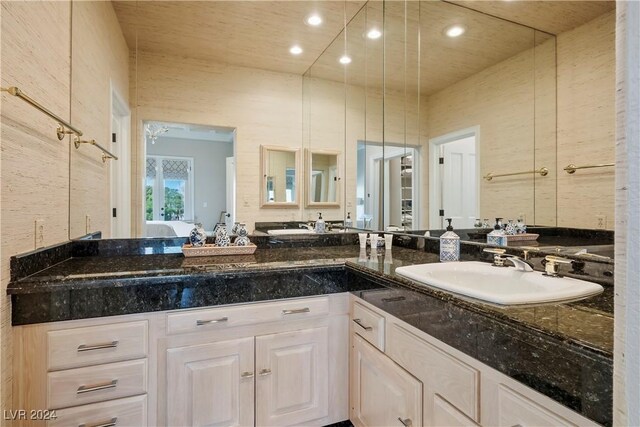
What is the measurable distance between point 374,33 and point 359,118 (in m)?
0.65

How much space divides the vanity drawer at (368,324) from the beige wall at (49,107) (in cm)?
136

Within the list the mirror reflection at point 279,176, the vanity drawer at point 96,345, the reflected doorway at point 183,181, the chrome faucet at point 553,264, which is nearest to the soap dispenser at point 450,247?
the chrome faucet at point 553,264

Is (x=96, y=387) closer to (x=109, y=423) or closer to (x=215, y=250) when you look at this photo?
(x=109, y=423)

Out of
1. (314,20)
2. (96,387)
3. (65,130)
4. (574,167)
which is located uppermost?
(314,20)

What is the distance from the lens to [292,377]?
1561 millimetres

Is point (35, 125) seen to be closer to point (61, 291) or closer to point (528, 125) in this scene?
point (61, 291)

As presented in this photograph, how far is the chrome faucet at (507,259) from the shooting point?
1.26 m

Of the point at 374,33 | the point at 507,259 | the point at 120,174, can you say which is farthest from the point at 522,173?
the point at 120,174

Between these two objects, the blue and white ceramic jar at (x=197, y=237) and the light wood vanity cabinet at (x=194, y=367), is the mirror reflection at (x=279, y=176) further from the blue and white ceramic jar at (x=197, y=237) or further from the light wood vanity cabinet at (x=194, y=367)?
A: the light wood vanity cabinet at (x=194, y=367)

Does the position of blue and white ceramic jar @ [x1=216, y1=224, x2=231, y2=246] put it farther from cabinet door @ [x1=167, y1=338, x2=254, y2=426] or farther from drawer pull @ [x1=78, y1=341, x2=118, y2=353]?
drawer pull @ [x1=78, y1=341, x2=118, y2=353]

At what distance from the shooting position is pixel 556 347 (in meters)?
0.70

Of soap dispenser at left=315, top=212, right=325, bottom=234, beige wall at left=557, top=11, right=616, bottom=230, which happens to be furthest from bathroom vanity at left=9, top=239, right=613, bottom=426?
soap dispenser at left=315, top=212, right=325, bottom=234

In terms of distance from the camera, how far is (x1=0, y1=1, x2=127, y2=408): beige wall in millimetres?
1101

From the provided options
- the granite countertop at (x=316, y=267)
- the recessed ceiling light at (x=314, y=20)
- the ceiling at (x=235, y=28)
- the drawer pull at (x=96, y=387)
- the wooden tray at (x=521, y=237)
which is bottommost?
the drawer pull at (x=96, y=387)
